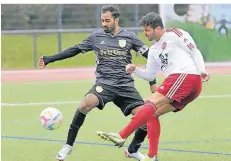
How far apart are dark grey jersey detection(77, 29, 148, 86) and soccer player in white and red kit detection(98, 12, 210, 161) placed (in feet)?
1.39

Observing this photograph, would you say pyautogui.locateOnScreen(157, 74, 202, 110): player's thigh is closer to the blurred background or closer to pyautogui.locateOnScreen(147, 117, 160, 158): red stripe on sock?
pyautogui.locateOnScreen(147, 117, 160, 158): red stripe on sock

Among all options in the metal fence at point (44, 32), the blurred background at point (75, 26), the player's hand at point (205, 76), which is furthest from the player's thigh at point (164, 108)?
the metal fence at point (44, 32)

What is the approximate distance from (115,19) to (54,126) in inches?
59.7


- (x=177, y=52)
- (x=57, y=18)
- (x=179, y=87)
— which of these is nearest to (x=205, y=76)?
(x=179, y=87)

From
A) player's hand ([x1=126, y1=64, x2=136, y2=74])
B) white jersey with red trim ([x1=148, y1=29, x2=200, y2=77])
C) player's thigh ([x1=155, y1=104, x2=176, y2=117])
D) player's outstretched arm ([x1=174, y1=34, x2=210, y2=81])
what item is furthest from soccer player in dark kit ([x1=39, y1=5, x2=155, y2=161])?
player's outstretched arm ([x1=174, y1=34, x2=210, y2=81])

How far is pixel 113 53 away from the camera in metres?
7.68

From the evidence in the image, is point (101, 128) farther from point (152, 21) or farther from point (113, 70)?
point (152, 21)

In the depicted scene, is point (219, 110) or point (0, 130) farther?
point (219, 110)

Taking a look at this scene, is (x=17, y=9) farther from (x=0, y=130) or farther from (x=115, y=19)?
(x=115, y=19)

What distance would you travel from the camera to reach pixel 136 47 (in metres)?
7.85

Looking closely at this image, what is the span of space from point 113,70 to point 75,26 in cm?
1792

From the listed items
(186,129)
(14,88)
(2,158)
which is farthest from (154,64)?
(14,88)

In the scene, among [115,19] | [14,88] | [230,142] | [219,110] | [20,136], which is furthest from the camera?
[14,88]

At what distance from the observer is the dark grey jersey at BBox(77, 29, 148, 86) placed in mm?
7645
